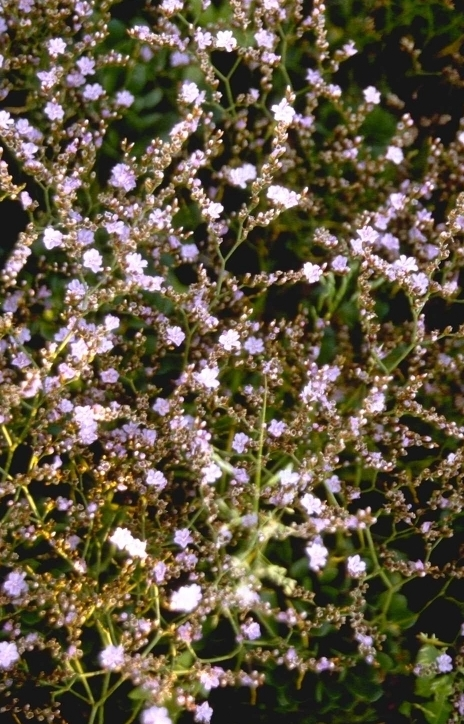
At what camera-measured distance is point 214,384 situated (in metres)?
1.39

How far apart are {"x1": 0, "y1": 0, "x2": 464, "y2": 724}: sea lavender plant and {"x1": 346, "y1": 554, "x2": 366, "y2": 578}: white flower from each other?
0.02 meters

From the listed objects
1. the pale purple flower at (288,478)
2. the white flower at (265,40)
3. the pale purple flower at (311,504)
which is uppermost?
the white flower at (265,40)

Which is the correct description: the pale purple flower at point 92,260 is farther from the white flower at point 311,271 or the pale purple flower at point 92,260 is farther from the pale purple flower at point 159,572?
the pale purple flower at point 159,572

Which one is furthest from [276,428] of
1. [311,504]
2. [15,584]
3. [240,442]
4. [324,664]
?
[15,584]

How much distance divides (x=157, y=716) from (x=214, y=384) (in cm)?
51

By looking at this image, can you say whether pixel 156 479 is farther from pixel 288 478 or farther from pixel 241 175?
pixel 241 175

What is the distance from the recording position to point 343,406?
1.61 metres

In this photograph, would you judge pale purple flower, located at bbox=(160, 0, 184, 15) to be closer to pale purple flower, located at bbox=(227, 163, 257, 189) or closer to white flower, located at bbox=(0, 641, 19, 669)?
pale purple flower, located at bbox=(227, 163, 257, 189)

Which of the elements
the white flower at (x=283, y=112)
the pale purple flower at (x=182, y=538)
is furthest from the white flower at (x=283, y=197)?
the pale purple flower at (x=182, y=538)

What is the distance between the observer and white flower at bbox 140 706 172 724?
1306 mm

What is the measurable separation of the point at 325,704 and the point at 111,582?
1.49 feet

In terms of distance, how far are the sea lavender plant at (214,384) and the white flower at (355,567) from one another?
22 millimetres

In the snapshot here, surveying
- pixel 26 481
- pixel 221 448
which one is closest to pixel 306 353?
pixel 221 448

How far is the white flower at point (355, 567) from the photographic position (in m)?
1.47
